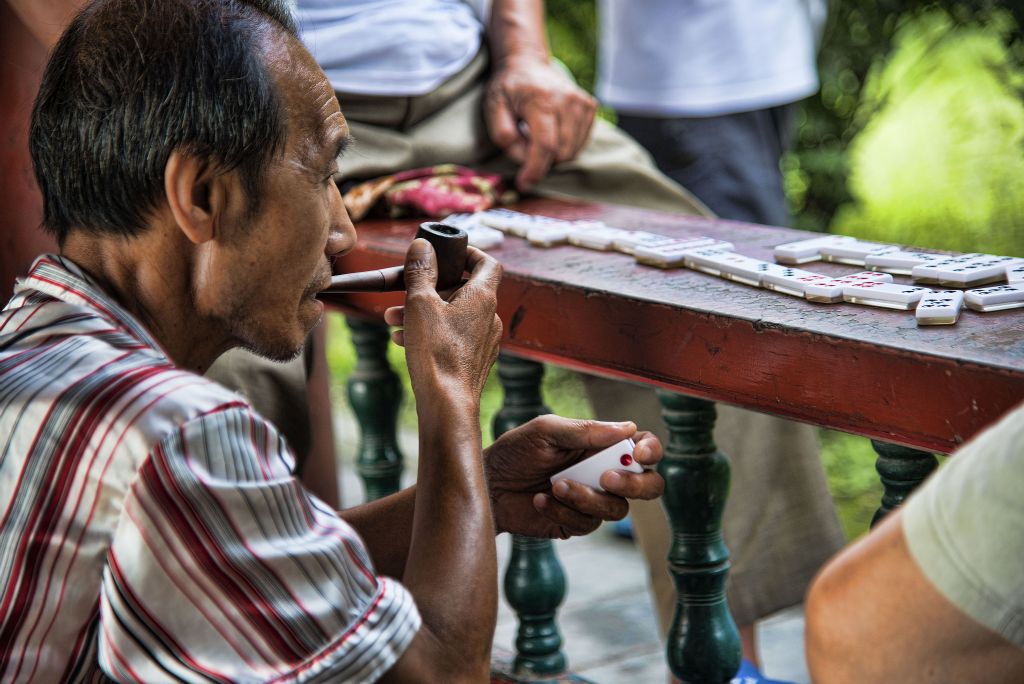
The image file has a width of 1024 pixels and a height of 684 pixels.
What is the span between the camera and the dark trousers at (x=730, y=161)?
3496mm

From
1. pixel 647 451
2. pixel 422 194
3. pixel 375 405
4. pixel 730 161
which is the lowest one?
pixel 375 405

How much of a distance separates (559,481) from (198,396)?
2.27 ft

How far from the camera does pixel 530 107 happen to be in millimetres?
2764

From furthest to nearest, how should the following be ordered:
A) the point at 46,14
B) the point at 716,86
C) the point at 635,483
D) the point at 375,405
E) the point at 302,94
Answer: the point at 716,86, the point at 375,405, the point at 46,14, the point at 635,483, the point at 302,94

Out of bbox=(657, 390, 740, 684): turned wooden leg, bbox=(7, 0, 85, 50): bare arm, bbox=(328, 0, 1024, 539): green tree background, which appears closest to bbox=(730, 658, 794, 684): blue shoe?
bbox=(657, 390, 740, 684): turned wooden leg

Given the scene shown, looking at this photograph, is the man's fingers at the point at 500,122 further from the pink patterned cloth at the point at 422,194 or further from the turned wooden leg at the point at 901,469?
the turned wooden leg at the point at 901,469

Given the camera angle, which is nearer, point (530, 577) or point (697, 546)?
point (697, 546)

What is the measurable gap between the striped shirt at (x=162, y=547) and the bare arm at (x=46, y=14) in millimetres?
994

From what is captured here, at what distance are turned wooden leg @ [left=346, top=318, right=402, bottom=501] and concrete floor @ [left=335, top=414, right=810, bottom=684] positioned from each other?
49cm

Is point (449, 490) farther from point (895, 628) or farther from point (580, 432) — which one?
point (895, 628)

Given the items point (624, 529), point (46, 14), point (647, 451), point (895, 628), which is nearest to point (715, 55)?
point (624, 529)

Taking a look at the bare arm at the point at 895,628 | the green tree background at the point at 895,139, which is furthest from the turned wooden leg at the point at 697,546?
the green tree background at the point at 895,139

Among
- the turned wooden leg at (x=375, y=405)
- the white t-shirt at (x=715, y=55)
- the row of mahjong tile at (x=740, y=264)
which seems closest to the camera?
the row of mahjong tile at (x=740, y=264)

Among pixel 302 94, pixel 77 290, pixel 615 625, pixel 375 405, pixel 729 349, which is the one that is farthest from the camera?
pixel 615 625
